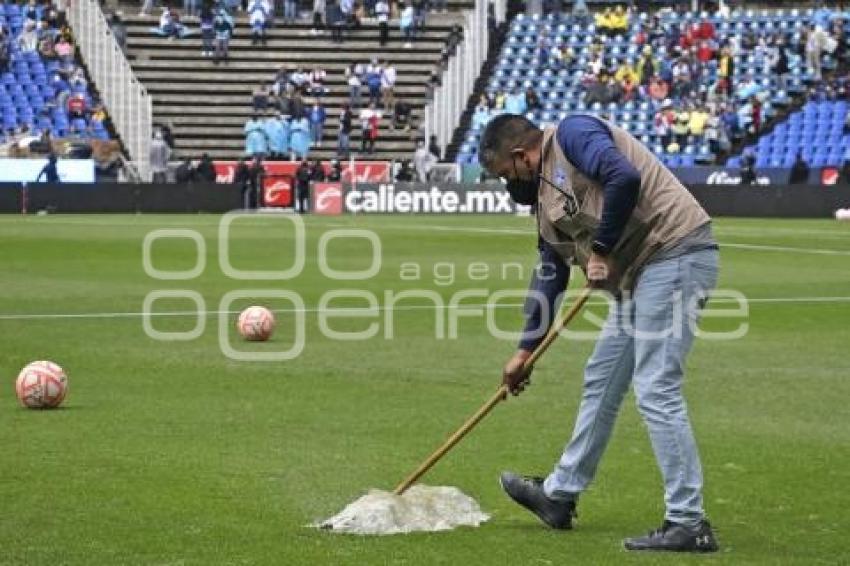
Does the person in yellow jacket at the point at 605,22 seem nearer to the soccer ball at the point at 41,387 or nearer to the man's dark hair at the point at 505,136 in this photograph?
the soccer ball at the point at 41,387

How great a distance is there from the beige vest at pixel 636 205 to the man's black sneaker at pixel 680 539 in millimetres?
1165

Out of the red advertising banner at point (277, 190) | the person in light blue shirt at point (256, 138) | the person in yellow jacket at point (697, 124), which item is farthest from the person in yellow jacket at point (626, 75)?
the red advertising banner at point (277, 190)

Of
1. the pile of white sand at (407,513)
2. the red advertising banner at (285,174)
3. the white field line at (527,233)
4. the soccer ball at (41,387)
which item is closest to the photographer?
the pile of white sand at (407,513)

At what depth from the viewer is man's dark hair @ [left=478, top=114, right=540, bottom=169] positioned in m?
8.56

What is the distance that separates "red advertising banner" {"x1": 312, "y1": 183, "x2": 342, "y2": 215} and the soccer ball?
4195 cm

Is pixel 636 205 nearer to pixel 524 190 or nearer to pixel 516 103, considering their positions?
pixel 524 190

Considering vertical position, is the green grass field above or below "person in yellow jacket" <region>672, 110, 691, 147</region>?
above

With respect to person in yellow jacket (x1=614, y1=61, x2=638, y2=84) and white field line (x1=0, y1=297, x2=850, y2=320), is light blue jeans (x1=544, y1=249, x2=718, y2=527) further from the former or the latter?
person in yellow jacket (x1=614, y1=61, x2=638, y2=84)

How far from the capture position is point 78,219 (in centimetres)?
4884

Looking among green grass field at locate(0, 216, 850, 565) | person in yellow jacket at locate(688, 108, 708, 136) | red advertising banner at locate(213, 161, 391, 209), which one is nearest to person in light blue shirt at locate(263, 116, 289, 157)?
red advertising banner at locate(213, 161, 391, 209)

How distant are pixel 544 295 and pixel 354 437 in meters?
3.18

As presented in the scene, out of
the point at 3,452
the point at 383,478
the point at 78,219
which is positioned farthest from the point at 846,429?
the point at 78,219

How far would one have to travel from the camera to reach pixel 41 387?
44.2 ft

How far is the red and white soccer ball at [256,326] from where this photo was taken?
18.6 m
